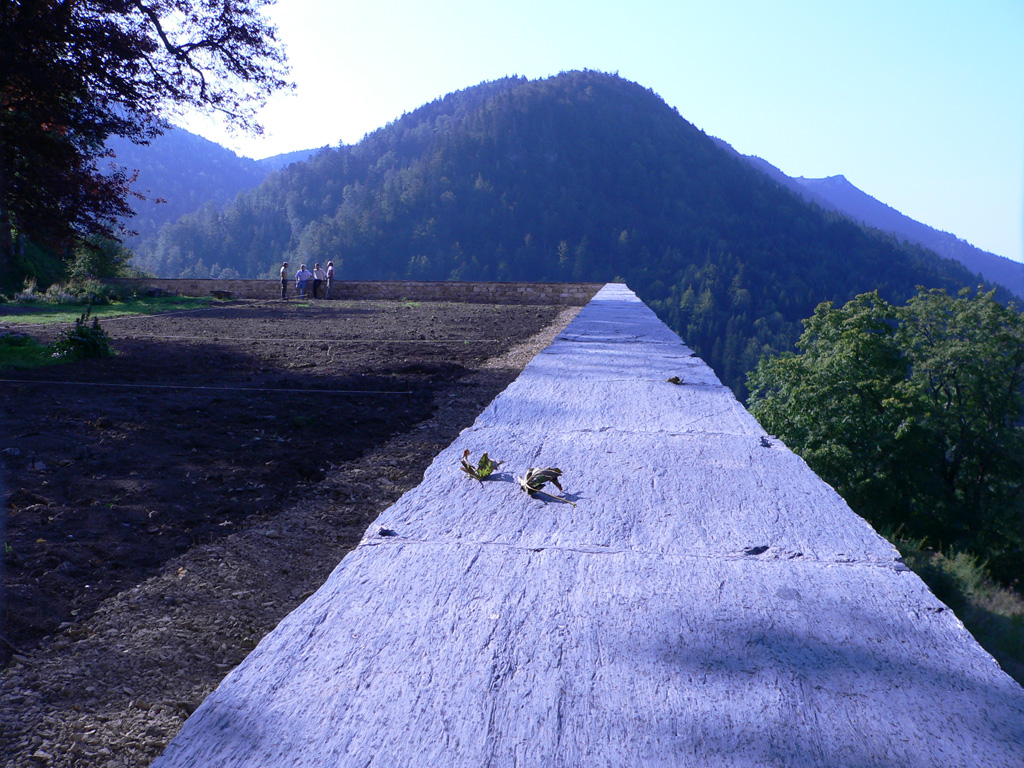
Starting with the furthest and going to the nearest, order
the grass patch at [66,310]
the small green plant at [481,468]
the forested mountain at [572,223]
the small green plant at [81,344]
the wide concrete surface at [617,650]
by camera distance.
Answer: the forested mountain at [572,223], the grass patch at [66,310], the small green plant at [81,344], the small green plant at [481,468], the wide concrete surface at [617,650]

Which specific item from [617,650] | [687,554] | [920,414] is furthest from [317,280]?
[920,414]

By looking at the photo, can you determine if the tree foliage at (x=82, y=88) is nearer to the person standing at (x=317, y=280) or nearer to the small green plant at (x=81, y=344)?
the small green plant at (x=81, y=344)

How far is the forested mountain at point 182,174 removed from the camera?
139 m

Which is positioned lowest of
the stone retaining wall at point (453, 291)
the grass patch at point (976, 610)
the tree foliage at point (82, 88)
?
the grass patch at point (976, 610)

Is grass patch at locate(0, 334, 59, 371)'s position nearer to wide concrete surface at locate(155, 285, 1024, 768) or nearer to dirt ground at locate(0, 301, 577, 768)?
dirt ground at locate(0, 301, 577, 768)

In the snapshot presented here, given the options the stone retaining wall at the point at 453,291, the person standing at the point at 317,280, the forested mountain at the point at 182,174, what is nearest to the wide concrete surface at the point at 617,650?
the stone retaining wall at the point at 453,291

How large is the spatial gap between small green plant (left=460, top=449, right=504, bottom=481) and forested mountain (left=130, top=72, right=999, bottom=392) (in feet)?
262

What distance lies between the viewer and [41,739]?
1.35 metres

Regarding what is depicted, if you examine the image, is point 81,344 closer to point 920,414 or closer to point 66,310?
point 66,310

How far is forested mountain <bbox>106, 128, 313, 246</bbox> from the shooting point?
139375mm

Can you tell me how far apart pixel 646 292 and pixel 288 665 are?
10232 centimetres

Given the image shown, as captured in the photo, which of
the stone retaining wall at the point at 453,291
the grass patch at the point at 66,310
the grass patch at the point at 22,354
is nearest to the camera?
the grass patch at the point at 22,354

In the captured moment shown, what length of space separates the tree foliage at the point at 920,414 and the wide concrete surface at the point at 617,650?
924 inches

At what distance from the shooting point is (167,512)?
2.53 meters
